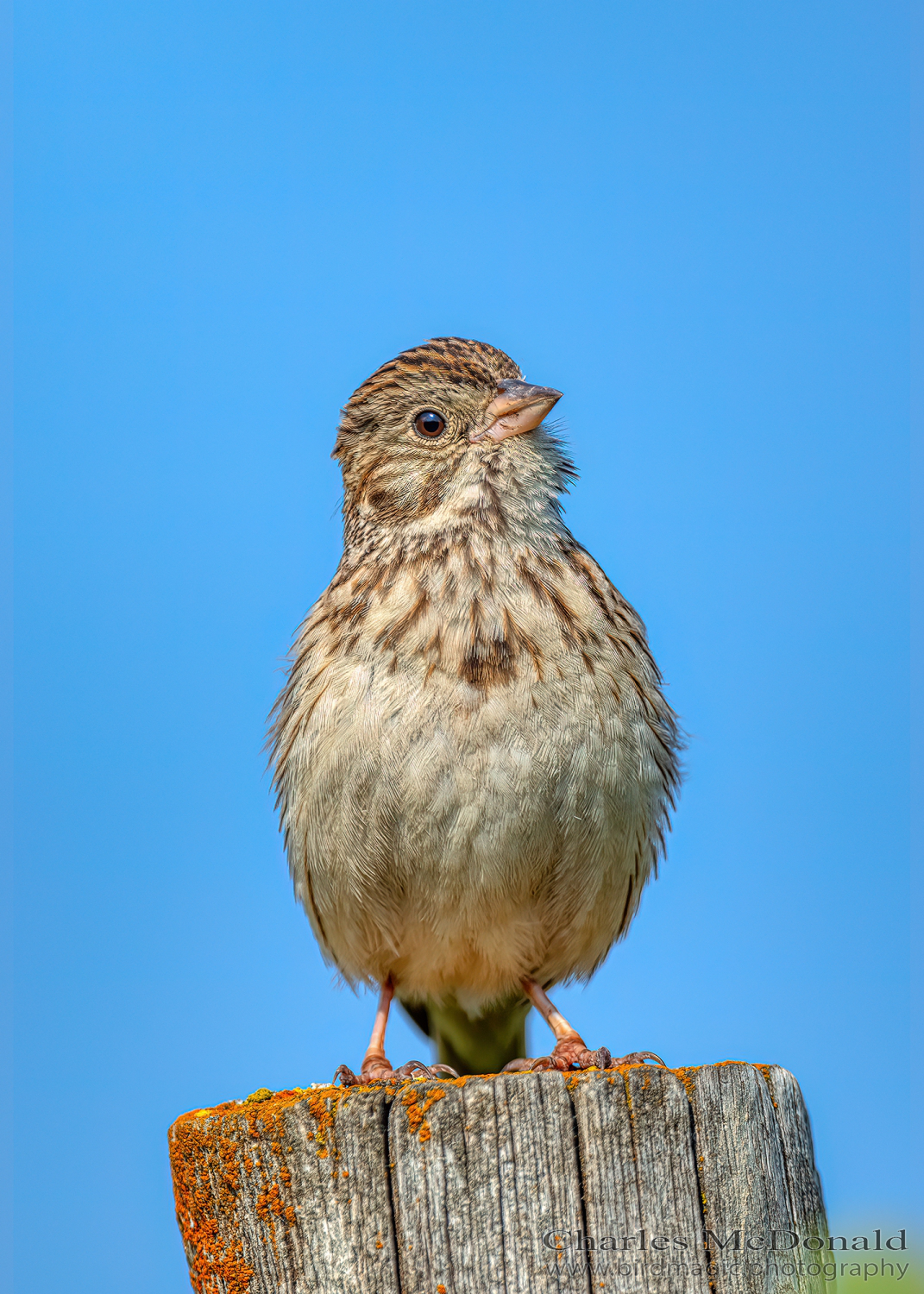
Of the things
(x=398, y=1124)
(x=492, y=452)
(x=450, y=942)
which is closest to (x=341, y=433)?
(x=492, y=452)

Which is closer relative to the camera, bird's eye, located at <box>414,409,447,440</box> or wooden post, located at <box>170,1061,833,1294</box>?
wooden post, located at <box>170,1061,833,1294</box>

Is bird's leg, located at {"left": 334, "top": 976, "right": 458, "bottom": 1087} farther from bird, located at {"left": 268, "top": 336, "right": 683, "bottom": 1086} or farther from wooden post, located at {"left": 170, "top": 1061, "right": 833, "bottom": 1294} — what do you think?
wooden post, located at {"left": 170, "top": 1061, "right": 833, "bottom": 1294}

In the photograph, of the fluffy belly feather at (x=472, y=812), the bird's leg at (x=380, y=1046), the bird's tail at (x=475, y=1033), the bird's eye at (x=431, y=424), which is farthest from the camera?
the bird's tail at (x=475, y=1033)

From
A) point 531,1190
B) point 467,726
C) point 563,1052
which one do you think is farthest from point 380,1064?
point 531,1190

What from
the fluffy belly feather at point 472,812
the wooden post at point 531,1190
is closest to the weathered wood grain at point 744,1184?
the wooden post at point 531,1190

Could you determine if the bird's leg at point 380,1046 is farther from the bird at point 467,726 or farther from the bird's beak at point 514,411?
the bird's beak at point 514,411

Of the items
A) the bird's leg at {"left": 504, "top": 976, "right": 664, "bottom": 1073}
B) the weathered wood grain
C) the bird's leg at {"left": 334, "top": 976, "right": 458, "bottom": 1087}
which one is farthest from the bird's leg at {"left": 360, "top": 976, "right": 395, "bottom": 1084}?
the weathered wood grain
